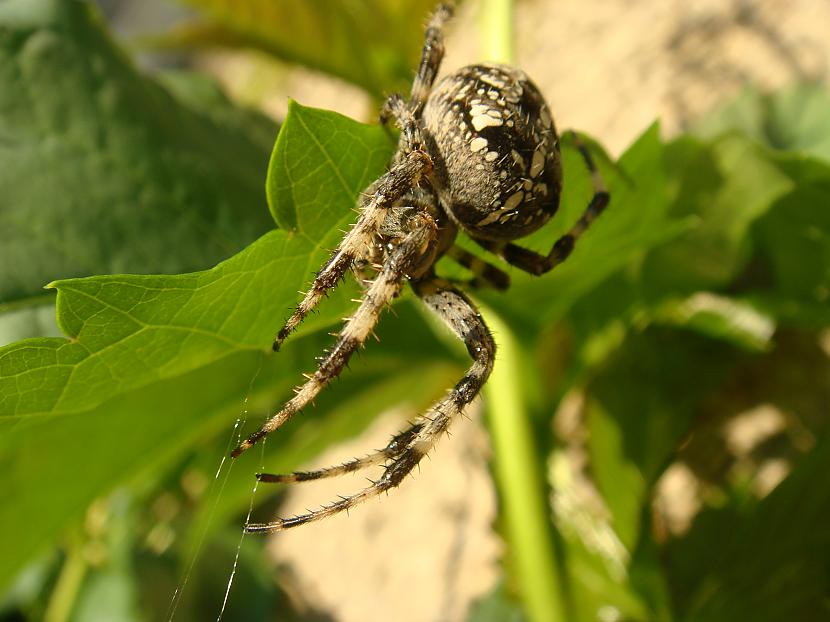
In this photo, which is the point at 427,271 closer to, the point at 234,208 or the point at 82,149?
the point at 234,208

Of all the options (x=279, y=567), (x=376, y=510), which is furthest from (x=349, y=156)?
(x=279, y=567)

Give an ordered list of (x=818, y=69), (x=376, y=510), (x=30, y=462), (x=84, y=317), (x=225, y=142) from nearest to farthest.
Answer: (x=84, y=317), (x=30, y=462), (x=225, y=142), (x=818, y=69), (x=376, y=510)

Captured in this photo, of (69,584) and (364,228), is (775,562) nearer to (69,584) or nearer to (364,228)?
(364,228)

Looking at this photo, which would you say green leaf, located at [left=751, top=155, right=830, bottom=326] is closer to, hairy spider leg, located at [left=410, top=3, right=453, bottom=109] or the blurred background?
the blurred background

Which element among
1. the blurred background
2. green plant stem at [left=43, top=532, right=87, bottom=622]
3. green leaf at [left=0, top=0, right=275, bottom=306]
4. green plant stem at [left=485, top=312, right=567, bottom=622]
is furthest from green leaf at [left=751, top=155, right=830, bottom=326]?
green plant stem at [left=43, top=532, right=87, bottom=622]

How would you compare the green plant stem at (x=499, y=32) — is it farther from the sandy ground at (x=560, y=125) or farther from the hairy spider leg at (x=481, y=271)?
the sandy ground at (x=560, y=125)

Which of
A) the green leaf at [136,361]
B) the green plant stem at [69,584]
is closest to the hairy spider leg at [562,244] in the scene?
the green leaf at [136,361]
